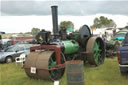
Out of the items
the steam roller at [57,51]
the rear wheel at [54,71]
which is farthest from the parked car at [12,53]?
the rear wheel at [54,71]

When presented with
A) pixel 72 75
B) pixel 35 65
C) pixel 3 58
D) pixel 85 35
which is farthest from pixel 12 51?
pixel 72 75

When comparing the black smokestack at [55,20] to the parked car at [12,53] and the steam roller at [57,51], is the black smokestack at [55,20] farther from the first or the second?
the parked car at [12,53]

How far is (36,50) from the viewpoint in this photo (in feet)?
21.4

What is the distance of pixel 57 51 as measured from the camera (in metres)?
5.99

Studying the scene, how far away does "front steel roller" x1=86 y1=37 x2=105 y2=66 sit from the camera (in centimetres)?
780

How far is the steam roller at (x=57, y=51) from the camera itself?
576 cm

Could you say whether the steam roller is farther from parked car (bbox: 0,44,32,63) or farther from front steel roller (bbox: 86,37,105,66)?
→ parked car (bbox: 0,44,32,63)

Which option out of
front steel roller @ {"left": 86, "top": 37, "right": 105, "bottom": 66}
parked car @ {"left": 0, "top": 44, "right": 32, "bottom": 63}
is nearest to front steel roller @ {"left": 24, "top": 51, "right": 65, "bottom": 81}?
front steel roller @ {"left": 86, "top": 37, "right": 105, "bottom": 66}

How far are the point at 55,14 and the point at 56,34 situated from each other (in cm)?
74

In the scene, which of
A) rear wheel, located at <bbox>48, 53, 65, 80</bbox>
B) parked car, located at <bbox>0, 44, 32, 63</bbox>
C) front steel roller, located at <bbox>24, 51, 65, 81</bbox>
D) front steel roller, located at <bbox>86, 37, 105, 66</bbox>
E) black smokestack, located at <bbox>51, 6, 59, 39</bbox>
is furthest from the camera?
parked car, located at <bbox>0, 44, 32, 63</bbox>

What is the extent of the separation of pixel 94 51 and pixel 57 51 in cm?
265

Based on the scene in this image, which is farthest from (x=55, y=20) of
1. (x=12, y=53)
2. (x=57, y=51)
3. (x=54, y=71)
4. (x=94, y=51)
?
(x=12, y=53)

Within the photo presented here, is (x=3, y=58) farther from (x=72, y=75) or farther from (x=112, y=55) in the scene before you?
(x=72, y=75)

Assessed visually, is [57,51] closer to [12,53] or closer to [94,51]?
[94,51]
